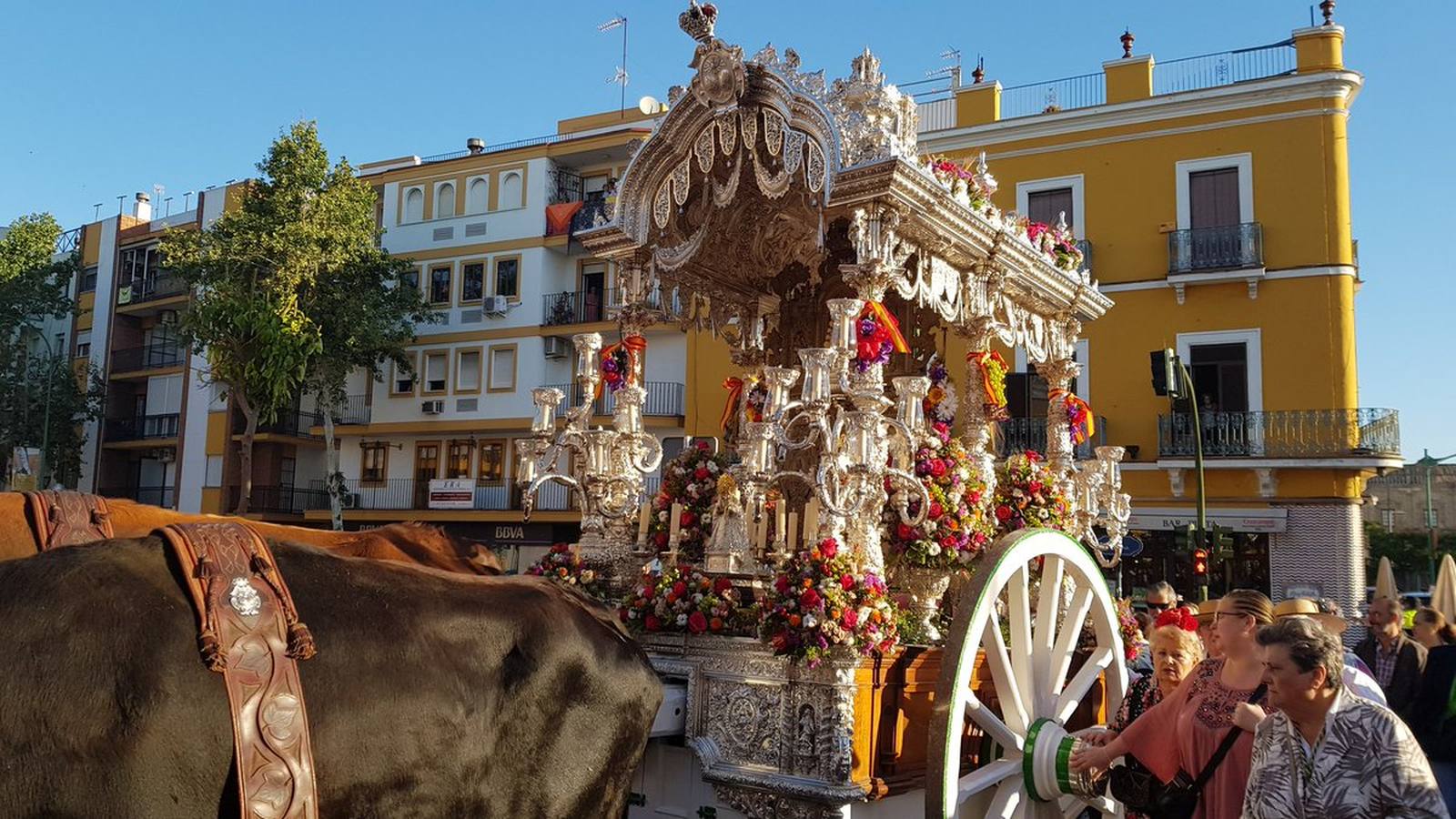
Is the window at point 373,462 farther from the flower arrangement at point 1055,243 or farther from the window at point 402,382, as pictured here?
the flower arrangement at point 1055,243

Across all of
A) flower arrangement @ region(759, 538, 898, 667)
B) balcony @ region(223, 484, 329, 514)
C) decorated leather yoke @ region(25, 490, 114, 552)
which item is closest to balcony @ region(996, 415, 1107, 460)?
flower arrangement @ region(759, 538, 898, 667)

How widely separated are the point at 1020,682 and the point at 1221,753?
122 centimetres

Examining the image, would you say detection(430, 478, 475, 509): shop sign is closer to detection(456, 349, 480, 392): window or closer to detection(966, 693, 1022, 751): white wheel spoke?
detection(456, 349, 480, 392): window

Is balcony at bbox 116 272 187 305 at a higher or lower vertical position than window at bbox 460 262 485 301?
higher

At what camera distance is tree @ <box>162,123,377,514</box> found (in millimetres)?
27594

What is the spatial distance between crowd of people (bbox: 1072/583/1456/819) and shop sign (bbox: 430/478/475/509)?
2633 cm

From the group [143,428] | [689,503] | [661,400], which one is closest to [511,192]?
[661,400]

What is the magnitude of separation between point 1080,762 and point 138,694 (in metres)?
4.28

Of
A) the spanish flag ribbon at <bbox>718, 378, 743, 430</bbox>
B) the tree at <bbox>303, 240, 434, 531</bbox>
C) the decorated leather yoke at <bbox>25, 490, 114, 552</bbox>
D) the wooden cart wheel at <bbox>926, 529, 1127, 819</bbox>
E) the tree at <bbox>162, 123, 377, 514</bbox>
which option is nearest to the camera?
the decorated leather yoke at <bbox>25, 490, 114, 552</bbox>

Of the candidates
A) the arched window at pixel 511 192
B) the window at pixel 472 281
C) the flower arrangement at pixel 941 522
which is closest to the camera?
the flower arrangement at pixel 941 522

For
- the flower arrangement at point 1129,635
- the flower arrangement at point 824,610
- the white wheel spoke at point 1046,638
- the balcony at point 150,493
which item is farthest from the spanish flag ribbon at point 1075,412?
the balcony at point 150,493

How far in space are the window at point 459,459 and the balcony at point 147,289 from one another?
13.4 metres

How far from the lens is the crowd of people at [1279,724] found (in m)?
3.54

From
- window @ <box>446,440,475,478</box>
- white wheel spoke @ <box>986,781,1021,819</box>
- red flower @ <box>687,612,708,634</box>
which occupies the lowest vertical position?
white wheel spoke @ <box>986,781,1021,819</box>
